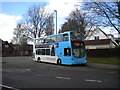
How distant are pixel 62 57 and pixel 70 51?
172cm

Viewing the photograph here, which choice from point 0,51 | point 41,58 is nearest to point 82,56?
point 41,58

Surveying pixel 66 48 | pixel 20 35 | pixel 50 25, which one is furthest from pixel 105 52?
pixel 20 35

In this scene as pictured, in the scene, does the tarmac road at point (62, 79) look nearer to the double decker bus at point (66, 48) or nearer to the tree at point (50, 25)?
the double decker bus at point (66, 48)

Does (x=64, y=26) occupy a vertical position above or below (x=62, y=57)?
above

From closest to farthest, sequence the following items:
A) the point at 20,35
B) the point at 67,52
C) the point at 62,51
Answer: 1. the point at 67,52
2. the point at 62,51
3. the point at 20,35

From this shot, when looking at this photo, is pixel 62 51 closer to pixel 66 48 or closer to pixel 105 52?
pixel 66 48

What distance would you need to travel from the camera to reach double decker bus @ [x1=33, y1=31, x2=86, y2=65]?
65.1 feet

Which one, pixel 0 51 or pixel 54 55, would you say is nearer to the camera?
pixel 54 55

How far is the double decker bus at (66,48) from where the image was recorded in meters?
19.8

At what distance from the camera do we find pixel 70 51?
19.7m

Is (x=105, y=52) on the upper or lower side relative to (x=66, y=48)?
lower

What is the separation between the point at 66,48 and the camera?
2023cm

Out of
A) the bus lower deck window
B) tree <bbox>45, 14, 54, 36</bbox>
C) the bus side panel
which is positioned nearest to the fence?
the bus side panel

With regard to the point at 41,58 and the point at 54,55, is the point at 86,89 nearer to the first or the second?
the point at 54,55
